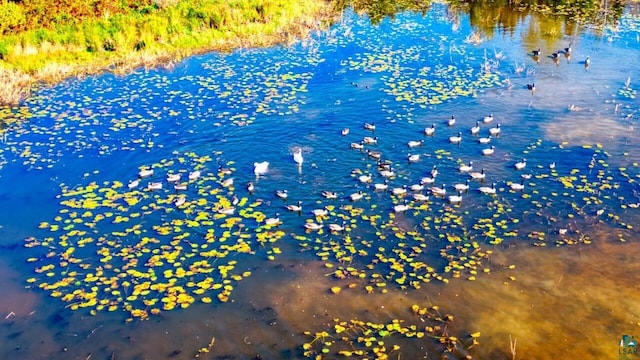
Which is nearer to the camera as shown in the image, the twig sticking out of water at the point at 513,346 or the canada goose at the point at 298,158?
the twig sticking out of water at the point at 513,346

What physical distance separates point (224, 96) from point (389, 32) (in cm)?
1362

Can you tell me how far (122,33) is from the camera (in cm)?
3347

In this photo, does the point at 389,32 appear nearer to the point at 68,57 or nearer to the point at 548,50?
the point at 548,50

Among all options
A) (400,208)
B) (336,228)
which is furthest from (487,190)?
(336,228)

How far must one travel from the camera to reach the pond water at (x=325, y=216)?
44.6 feet

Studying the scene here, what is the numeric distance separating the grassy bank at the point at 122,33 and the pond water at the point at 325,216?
2266mm

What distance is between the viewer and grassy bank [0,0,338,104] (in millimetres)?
30141

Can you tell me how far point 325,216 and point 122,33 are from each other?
21423 millimetres

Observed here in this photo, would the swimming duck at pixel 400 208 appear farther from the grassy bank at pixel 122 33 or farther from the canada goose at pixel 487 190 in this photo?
the grassy bank at pixel 122 33

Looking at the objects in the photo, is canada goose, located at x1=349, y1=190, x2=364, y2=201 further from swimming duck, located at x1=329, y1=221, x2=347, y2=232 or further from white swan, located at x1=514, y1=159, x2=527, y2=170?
white swan, located at x1=514, y1=159, x2=527, y2=170

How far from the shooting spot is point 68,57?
3139 centimetres

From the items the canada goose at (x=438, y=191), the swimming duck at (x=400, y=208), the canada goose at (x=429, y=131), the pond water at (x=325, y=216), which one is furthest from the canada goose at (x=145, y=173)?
the canada goose at (x=429, y=131)

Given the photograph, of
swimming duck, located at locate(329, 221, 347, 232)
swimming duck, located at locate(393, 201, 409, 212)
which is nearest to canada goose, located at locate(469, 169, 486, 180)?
swimming duck, located at locate(393, 201, 409, 212)

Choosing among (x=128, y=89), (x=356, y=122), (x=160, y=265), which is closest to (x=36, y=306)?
(x=160, y=265)
